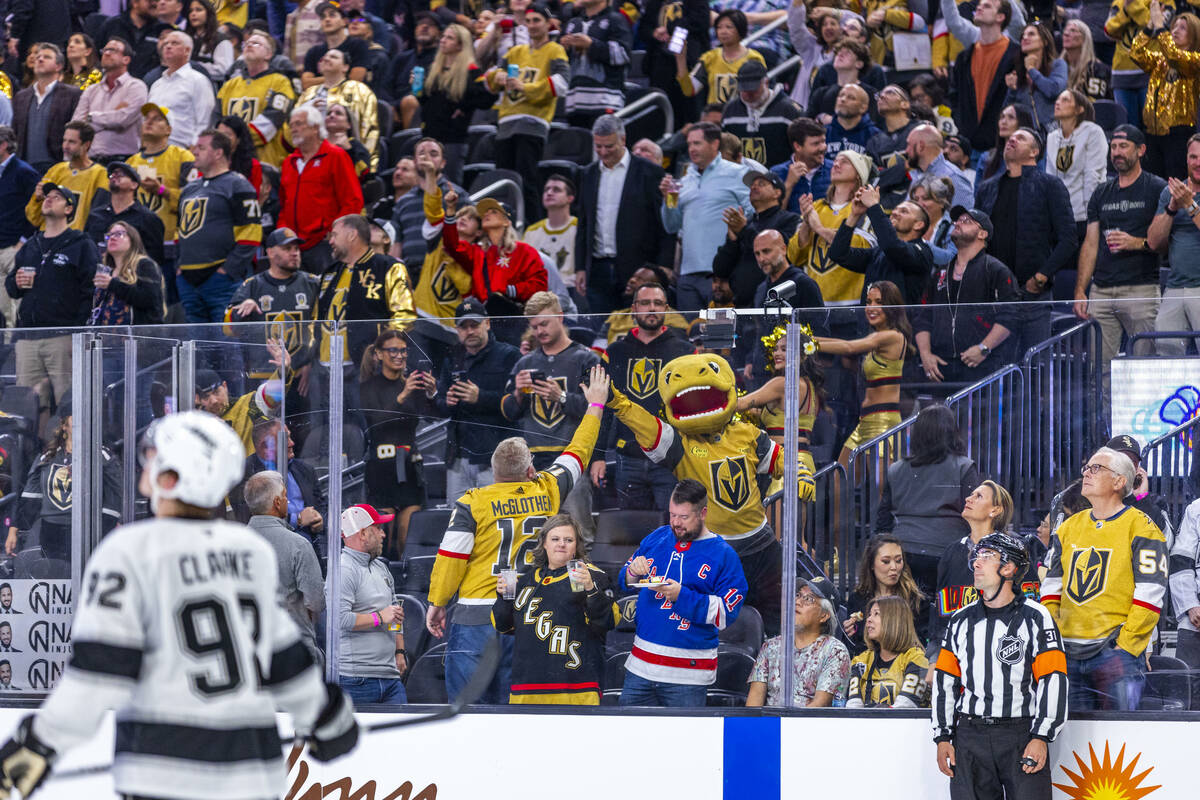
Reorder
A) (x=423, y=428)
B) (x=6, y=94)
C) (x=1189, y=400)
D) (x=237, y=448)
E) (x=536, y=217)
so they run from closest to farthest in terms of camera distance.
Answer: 1. (x=237, y=448)
2. (x=1189, y=400)
3. (x=423, y=428)
4. (x=536, y=217)
5. (x=6, y=94)

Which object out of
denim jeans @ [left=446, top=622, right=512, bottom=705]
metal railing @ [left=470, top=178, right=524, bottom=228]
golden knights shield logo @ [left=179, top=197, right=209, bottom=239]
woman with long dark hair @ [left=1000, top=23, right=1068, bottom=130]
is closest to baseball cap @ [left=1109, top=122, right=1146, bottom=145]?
woman with long dark hair @ [left=1000, top=23, right=1068, bottom=130]

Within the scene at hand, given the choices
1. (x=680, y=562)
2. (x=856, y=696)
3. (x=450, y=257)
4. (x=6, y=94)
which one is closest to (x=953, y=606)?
(x=856, y=696)

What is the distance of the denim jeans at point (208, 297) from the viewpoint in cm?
1019

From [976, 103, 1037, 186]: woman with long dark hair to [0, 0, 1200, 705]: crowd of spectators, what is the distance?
18mm

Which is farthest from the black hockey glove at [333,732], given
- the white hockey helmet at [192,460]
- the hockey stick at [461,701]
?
the white hockey helmet at [192,460]

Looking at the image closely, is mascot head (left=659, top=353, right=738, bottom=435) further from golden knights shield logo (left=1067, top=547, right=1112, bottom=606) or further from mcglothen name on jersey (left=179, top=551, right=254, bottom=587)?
mcglothen name on jersey (left=179, top=551, right=254, bottom=587)

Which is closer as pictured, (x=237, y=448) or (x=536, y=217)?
(x=237, y=448)

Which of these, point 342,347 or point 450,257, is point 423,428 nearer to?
point 342,347

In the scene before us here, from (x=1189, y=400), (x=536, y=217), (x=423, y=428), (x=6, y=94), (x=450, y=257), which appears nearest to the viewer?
(x=1189, y=400)

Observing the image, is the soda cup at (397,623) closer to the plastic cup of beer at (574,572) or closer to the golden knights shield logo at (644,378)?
the plastic cup of beer at (574,572)

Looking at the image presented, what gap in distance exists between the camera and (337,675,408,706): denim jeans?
22.1 ft

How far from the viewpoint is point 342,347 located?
677cm

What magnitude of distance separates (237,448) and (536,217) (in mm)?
7450

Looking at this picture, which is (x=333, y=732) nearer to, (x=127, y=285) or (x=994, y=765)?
(x=994, y=765)
